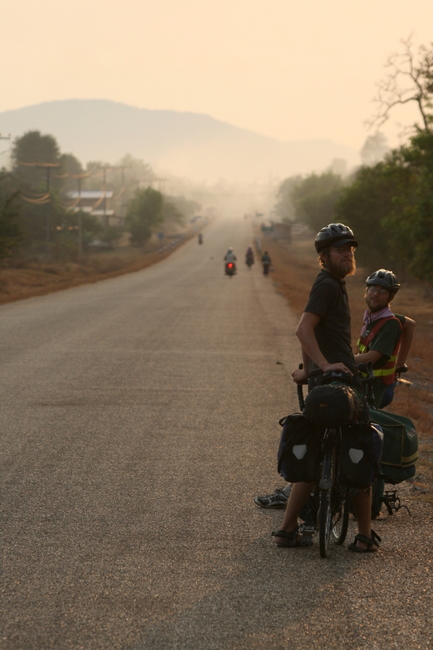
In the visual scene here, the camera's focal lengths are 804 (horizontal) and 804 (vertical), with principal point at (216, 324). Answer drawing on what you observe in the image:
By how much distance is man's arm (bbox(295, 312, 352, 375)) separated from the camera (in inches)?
195

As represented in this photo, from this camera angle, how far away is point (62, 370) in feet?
41.4

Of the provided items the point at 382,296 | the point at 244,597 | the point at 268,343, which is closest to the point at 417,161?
Result: the point at 268,343

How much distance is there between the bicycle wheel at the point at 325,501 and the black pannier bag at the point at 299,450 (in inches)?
2.7

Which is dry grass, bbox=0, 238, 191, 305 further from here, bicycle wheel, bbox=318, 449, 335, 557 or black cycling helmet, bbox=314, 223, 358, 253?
bicycle wheel, bbox=318, 449, 335, 557

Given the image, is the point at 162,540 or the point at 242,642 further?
the point at 162,540

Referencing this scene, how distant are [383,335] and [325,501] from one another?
1.70m

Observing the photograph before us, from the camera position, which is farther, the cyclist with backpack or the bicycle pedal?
the cyclist with backpack

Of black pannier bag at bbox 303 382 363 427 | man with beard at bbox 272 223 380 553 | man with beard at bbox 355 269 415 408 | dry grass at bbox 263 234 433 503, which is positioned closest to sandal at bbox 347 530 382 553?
man with beard at bbox 272 223 380 553

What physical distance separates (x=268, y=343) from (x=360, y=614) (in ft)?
43.4

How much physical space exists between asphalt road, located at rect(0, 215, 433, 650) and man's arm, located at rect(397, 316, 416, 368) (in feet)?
3.84

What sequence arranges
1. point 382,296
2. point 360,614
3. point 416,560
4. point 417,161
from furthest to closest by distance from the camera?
point 417,161
point 382,296
point 416,560
point 360,614

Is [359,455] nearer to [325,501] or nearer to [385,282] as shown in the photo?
[325,501]

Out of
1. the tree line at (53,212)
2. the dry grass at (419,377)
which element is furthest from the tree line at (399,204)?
the tree line at (53,212)

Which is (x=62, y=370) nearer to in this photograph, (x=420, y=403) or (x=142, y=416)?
(x=142, y=416)
